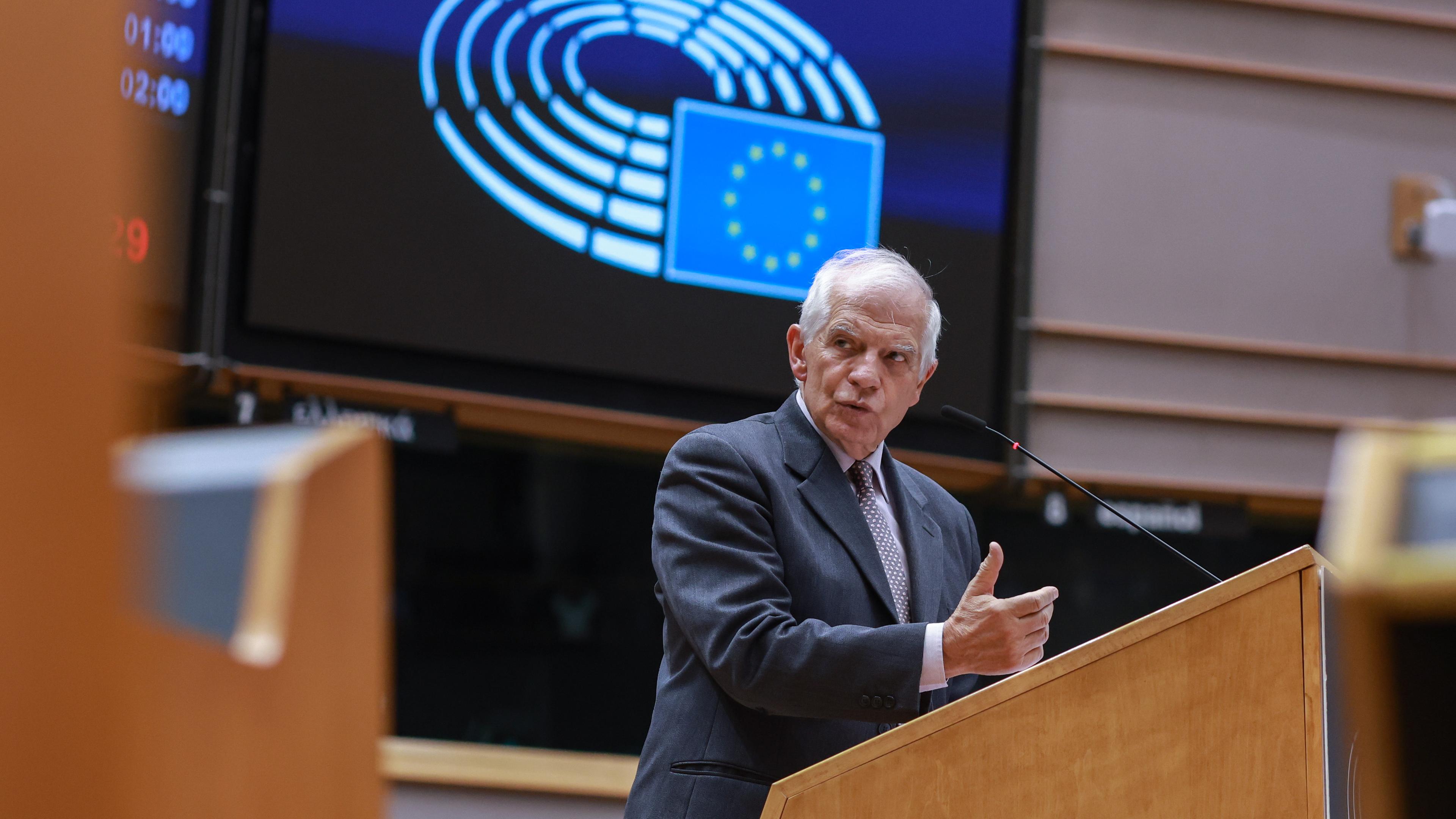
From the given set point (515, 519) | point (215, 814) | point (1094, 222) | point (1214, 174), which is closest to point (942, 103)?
point (1094, 222)

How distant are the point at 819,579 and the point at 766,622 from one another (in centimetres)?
15

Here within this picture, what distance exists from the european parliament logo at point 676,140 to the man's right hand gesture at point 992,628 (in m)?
3.42

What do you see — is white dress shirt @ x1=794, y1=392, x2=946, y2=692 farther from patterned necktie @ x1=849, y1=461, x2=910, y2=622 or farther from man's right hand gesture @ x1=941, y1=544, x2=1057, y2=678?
man's right hand gesture @ x1=941, y1=544, x2=1057, y2=678

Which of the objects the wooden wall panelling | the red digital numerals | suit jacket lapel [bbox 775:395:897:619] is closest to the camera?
the red digital numerals

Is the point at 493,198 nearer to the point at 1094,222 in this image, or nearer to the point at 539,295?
the point at 539,295

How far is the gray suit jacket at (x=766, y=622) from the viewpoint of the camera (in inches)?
59.8

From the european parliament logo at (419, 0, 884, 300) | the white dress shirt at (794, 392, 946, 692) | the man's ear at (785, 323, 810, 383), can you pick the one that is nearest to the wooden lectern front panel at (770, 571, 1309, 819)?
the white dress shirt at (794, 392, 946, 692)

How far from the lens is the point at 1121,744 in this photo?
4.58 ft

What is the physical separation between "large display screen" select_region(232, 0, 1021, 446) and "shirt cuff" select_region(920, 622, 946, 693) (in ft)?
10.8

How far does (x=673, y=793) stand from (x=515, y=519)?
364 cm

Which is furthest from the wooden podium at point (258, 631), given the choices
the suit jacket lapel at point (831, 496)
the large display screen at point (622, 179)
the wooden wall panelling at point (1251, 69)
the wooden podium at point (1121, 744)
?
the wooden wall panelling at point (1251, 69)

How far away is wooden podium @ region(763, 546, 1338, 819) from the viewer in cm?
139

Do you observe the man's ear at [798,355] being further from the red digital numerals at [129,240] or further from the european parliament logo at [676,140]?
the european parliament logo at [676,140]

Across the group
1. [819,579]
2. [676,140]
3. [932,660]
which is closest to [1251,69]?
[676,140]
